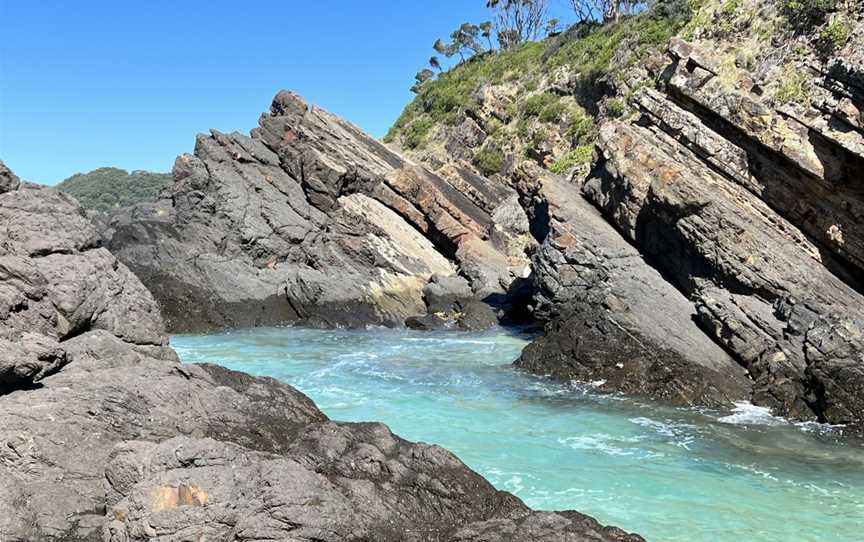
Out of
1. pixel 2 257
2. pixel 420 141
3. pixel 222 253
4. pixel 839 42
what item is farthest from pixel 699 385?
pixel 420 141

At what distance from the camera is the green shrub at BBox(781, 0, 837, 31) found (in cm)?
1856

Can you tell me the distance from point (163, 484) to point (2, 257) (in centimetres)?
615

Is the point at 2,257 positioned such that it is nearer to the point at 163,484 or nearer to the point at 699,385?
the point at 163,484

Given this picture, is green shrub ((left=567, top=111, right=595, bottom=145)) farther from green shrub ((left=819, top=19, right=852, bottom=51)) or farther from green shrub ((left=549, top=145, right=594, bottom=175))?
green shrub ((left=819, top=19, right=852, bottom=51))

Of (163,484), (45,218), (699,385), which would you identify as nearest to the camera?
(163,484)

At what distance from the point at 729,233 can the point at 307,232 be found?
17181 millimetres

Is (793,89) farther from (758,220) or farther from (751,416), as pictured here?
(751,416)

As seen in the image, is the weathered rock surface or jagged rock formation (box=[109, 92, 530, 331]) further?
jagged rock formation (box=[109, 92, 530, 331])

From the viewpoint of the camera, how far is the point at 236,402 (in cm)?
945

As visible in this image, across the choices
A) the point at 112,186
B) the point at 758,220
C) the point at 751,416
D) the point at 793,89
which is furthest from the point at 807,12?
the point at 112,186

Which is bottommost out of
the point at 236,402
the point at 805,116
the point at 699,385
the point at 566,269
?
the point at 699,385

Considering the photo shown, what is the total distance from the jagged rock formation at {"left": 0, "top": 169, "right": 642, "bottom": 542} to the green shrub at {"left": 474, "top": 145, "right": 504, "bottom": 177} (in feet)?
129

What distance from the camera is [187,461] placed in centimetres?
701

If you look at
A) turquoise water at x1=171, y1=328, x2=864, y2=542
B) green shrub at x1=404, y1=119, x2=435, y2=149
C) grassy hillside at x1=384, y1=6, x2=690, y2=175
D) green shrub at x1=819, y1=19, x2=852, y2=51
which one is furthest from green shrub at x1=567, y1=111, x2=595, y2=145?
turquoise water at x1=171, y1=328, x2=864, y2=542
